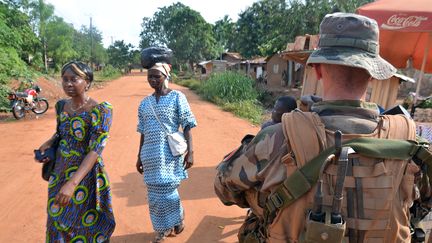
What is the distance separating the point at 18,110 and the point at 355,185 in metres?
10.3

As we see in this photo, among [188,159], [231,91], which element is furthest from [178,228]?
[231,91]

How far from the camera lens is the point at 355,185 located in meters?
1.13

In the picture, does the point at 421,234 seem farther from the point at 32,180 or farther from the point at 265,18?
the point at 265,18

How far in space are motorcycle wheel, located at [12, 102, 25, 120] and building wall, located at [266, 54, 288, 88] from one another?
52.0 feet

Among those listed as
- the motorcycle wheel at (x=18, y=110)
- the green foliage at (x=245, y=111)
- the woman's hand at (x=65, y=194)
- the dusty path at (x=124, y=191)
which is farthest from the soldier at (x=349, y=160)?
the motorcycle wheel at (x=18, y=110)

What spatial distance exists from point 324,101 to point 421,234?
2.29ft

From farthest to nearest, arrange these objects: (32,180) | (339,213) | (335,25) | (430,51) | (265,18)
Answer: (265,18) → (32,180) → (430,51) → (335,25) → (339,213)

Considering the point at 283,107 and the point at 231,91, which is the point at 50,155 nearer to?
the point at 283,107

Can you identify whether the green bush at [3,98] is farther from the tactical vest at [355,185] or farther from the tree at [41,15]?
the tree at [41,15]

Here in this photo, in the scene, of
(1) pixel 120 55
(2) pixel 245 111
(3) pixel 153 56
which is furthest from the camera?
(1) pixel 120 55

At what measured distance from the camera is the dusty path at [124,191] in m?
3.46

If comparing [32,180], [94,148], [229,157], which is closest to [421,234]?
[229,157]

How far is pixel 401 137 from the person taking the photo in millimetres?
1187

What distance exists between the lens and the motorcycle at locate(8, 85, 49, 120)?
9.41m
